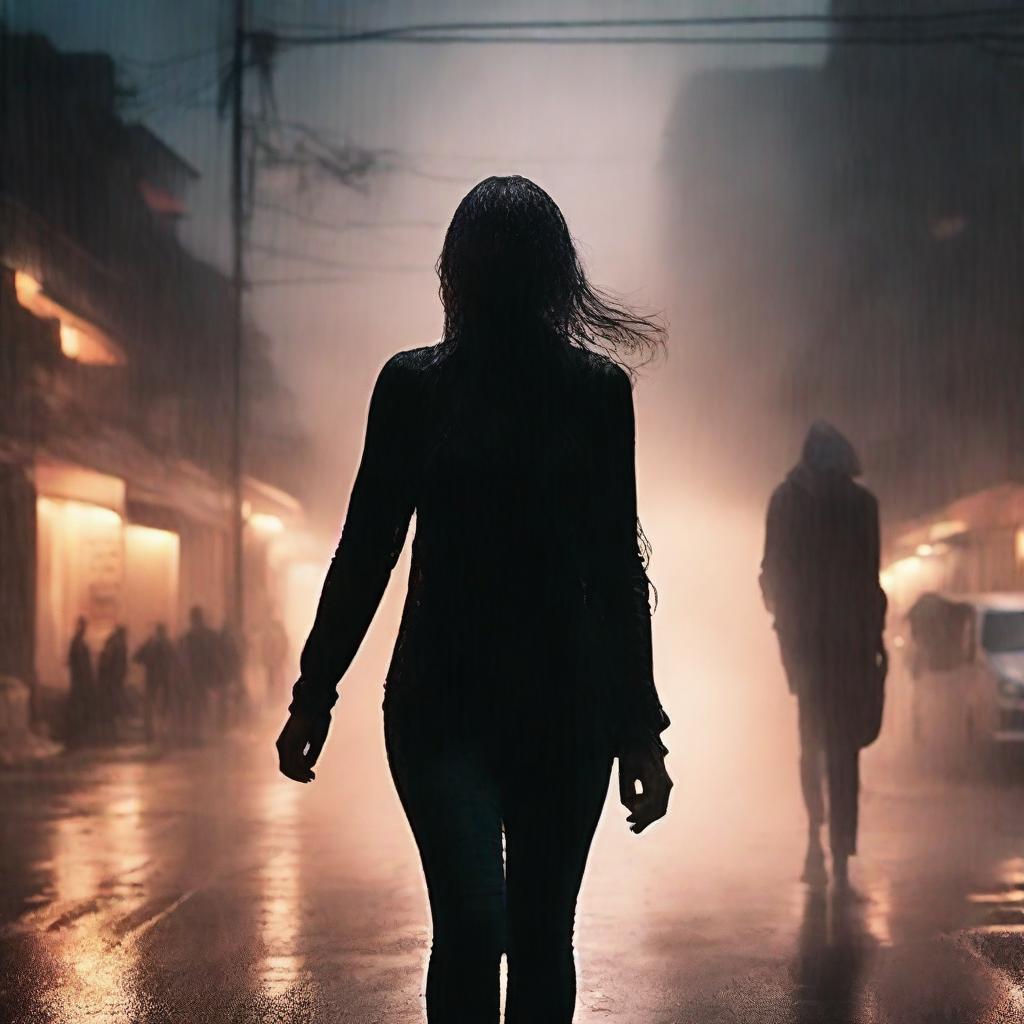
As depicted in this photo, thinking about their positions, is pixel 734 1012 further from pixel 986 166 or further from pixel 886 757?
pixel 986 166

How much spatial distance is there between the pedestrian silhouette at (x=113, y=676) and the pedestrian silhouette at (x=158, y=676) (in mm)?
212

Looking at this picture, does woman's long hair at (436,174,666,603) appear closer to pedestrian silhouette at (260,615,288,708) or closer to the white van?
the white van

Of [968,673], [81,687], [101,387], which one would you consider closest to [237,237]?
[81,687]

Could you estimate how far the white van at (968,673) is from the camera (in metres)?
14.4

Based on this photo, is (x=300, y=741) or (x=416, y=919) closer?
(x=300, y=741)

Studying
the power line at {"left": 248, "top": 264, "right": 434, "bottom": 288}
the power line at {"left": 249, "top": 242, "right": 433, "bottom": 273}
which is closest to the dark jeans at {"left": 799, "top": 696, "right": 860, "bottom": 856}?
the power line at {"left": 249, "top": 242, "right": 433, "bottom": 273}

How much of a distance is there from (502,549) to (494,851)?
424 mm

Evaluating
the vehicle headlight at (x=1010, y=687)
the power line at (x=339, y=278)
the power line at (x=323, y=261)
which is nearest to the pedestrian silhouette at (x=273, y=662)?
the power line at (x=339, y=278)

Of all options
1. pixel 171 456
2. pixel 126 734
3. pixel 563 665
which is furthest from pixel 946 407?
pixel 563 665

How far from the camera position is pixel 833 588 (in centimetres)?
827

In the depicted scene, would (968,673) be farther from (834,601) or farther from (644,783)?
(644,783)

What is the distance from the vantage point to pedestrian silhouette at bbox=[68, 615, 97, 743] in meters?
22.6

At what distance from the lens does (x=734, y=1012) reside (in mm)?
5684

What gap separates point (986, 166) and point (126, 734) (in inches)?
808
